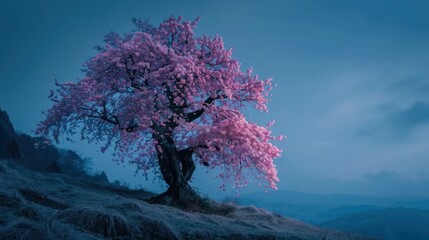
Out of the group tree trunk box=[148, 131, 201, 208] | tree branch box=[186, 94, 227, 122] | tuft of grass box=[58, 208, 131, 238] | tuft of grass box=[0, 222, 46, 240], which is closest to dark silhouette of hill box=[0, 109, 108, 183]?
tree trunk box=[148, 131, 201, 208]

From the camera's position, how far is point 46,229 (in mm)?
4746

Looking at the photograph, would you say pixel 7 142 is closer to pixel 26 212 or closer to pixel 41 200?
pixel 41 200

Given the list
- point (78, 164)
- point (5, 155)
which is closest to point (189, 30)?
point (5, 155)

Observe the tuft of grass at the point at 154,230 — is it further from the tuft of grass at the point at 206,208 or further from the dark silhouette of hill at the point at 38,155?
the dark silhouette of hill at the point at 38,155

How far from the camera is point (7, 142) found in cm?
2531

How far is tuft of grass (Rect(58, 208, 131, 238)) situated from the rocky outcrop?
65.6ft

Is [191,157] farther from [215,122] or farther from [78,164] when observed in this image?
[78,164]


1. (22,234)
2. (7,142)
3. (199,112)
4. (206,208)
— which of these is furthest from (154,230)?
(7,142)

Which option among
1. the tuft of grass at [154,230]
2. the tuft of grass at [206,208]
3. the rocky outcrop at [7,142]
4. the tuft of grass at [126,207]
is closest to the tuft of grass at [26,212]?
the tuft of grass at [154,230]

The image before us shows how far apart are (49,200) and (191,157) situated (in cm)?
835

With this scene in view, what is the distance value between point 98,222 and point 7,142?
74.7ft

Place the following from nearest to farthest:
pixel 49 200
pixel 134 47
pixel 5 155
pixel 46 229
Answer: pixel 46 229
pixel 49 200
pixel 134 47
pixel 5 155

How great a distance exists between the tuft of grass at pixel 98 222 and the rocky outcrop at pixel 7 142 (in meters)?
20.0

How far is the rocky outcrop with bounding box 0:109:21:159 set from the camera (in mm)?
24353
